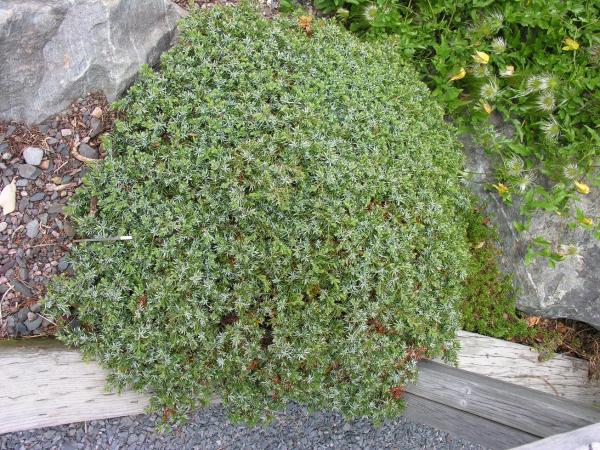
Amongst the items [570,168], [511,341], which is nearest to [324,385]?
[511,341]

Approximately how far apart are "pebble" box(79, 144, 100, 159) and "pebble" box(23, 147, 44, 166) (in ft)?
0.71

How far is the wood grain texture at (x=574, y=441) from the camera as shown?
105 inches

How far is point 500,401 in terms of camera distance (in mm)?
3176

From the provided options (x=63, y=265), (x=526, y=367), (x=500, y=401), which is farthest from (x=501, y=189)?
(x=63, y=265)

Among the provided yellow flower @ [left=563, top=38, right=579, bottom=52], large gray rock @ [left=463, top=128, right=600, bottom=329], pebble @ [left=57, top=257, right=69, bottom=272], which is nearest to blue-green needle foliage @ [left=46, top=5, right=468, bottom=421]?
pebble @ [left=57, top=257, right=69, bottom=272]

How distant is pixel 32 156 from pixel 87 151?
285mm

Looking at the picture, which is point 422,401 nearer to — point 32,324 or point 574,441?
point 574,441

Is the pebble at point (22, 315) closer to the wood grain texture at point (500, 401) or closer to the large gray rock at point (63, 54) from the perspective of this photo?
the large gray rock at point (63, 54)

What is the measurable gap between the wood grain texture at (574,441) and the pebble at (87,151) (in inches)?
105

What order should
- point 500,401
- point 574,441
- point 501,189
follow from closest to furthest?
1. point 574,441
2. point 500,401
3. point 501,189

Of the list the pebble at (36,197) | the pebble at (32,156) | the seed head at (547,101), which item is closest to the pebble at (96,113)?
the pebble at (32,156)

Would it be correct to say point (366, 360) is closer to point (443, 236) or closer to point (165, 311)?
point (443, 236)

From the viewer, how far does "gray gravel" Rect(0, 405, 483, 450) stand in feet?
10.3

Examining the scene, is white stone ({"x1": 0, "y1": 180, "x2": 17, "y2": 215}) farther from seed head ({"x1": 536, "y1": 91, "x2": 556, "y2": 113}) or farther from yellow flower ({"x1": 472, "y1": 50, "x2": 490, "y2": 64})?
seed head ({"x1": 536, "y1": 91, "x2": 556, "y2": 113})
